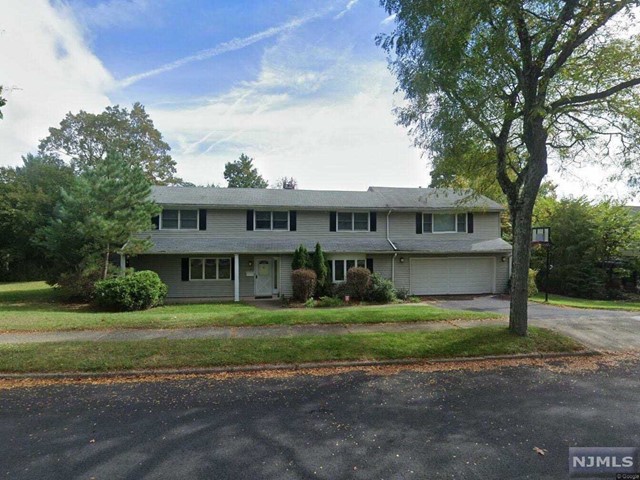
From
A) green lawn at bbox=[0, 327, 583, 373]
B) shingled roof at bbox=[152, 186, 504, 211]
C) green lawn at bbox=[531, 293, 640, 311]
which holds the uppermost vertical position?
shingled roof at bbox=[152, 186, 504, 211]

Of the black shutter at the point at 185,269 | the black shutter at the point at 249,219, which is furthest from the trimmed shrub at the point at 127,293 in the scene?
the black shutter at the point at 249,219

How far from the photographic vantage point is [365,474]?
3.22 meters

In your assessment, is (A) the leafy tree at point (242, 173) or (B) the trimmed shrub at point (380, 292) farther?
(A) the leafy tree at point (242, 173)

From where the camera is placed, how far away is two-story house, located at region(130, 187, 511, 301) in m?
17.1

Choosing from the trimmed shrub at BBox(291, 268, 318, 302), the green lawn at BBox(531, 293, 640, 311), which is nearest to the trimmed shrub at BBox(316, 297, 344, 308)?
the trimmed shrub at BBox(291, 268, 318, 302)

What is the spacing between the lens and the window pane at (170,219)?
17.4m

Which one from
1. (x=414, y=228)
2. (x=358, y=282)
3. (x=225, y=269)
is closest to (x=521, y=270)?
(x=358, y=282)

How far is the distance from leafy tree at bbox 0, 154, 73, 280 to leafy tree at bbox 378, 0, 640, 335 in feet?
90.7

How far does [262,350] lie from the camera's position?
7035 millimetres

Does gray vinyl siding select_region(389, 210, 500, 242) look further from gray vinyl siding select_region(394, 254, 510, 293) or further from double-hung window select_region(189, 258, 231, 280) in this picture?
double-hung window select_region(189, 258, 231, 280)

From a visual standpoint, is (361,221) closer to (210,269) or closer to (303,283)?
(303,283)

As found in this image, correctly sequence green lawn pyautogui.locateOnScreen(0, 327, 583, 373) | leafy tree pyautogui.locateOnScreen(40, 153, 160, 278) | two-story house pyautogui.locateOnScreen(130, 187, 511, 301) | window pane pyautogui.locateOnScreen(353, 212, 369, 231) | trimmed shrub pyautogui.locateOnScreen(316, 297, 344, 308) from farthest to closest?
window pane pyautogui.locateOnScreen(353, 212, 369, 231), two-story house pyautogui.locateOnScreen(130, 187, 511, 301), trimmed shrub pyautogui.locateOnScreen(316, 297, 344, 308), leafy tree pyautogui.locateOnScreen(40, 153, 160, 278), green lawn pyautogui.locateOnScreen(0, 327, 583, 373)

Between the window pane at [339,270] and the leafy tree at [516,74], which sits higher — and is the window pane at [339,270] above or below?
below

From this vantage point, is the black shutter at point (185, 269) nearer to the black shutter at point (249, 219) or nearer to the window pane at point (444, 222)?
the black shutter at point (249, 219)
